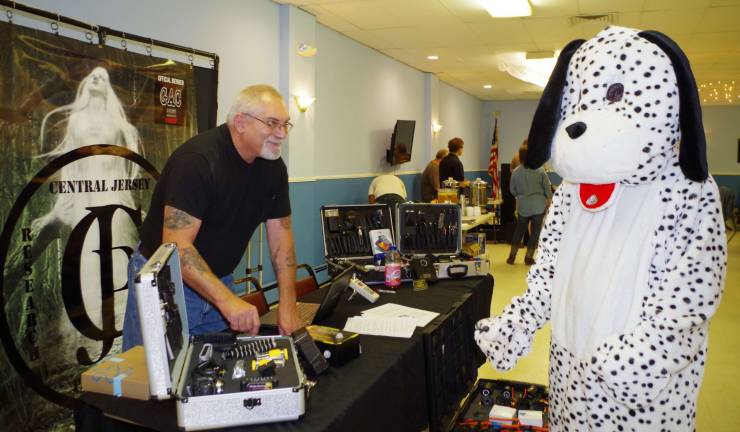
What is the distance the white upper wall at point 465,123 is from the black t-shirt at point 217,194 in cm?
745

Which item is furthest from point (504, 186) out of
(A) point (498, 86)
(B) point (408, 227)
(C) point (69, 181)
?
(C) point (69, 181)

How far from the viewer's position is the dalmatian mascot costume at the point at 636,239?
140 cm

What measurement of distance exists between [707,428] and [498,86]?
898cm

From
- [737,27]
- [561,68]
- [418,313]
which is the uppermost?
[737,27]

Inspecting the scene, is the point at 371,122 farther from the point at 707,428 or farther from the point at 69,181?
the point at 707,428

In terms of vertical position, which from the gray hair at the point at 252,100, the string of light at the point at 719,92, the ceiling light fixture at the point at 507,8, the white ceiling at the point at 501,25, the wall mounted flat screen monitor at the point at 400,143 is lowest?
the gray hair at the point at 252,100

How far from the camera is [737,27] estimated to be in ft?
19.2

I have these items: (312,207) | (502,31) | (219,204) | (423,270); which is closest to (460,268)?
(423,270)

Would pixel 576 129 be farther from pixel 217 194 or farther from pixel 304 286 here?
pixel 304 286

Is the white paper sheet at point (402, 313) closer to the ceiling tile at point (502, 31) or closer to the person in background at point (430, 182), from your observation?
the ceiling tile at point (502, 31)

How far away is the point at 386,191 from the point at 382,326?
454 centimetres

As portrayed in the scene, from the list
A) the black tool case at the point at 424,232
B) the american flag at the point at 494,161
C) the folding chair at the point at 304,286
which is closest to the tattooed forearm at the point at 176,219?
the folding chair at the point at 304,286

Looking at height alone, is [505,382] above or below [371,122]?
below

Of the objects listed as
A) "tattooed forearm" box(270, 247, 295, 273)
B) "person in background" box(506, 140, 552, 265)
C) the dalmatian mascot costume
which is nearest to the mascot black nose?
the dalmatian mascot costume
